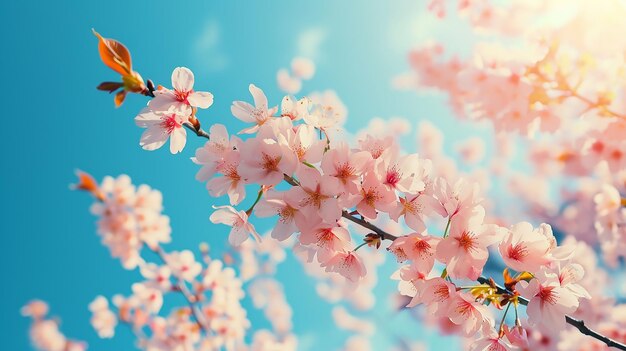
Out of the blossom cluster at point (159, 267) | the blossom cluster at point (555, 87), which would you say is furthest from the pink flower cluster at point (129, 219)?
the blossom cluster at point (555, 87)

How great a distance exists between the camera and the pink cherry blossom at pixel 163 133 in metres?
1.53

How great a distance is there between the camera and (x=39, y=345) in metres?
9.52

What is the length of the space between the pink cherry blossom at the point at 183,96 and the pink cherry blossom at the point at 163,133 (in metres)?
0.05

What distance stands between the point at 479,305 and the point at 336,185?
589 mm

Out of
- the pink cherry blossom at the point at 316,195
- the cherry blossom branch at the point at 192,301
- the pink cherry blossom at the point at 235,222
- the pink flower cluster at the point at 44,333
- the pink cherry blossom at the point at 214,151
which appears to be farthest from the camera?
the pink flower cluster at the point at 44,333

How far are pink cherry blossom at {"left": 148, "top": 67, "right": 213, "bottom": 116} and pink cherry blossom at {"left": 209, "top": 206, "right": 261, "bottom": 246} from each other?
1.15 ft

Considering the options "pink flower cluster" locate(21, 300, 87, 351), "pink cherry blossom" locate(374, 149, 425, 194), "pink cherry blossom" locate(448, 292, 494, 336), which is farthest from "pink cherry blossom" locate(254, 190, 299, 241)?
"pink flower cluster" locate(21, 300, 87, 351)

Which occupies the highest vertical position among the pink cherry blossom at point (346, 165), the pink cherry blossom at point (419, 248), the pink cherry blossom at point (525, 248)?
the pink cherry blossom at point (346, 165)

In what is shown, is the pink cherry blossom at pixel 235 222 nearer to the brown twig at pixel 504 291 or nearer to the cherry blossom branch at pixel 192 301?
the brown twig at pixel 504 291

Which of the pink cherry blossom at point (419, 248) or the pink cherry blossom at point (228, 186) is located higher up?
the pink cherry blossom at point (228, 186)

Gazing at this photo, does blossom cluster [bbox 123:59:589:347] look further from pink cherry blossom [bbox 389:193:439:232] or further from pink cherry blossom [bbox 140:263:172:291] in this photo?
pink cherry blossom [bbox 140:263:172:291]

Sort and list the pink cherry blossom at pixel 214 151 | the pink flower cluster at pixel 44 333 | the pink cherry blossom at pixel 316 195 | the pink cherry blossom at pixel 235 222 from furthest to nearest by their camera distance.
A: the pink flower cluster at pixel 44 333, the pink cherry blossom at pixel 235 222, the pink cherry blossom at pixel 214 151, the pink cherry blossom at pixel 316 195

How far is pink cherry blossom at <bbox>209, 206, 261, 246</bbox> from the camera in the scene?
1.52 meters

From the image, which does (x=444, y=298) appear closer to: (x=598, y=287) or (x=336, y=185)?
(x=336, y=185)
